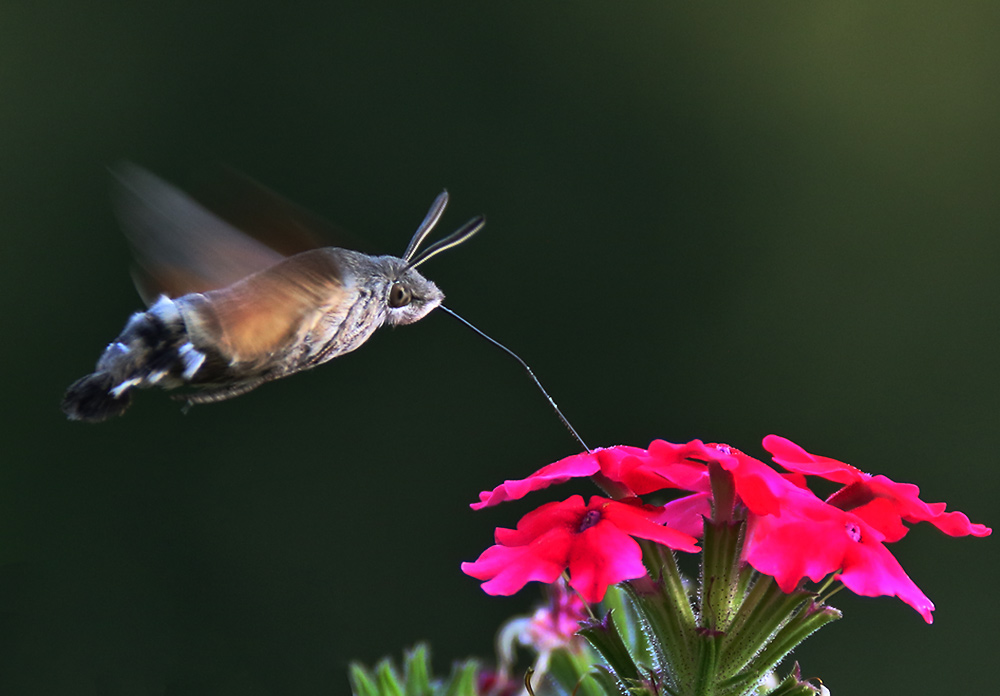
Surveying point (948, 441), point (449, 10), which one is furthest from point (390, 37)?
point (948, 441)

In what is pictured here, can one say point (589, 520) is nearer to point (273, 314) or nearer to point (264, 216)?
point (273, 314)

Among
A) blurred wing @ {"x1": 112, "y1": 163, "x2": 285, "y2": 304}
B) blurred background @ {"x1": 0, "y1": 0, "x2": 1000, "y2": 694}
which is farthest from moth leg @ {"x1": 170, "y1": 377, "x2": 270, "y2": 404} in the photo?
blurred background @ {"x1": 0, "y1": 0, "x2": 1000, "y2": 694}

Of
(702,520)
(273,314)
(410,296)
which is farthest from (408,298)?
(702,520)

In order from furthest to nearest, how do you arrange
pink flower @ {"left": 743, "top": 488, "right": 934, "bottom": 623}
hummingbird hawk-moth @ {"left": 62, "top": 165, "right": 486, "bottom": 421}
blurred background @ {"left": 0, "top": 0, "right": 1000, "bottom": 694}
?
blurred background @ {"left": 0, "top": 0, "right": 1000, "bottom": 694} → hummingbird hawk-moth @ {"left": 62, "top": 165, "right": 486, "bottom": 421} → pink flower @ {"left": 743, "top": 488, "right": 934, "bottom": 623}

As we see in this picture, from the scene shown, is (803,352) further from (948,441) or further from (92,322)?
(92,322)

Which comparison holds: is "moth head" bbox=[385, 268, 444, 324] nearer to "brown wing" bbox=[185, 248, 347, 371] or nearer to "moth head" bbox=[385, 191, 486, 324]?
"moth head" bbox=[385, 191, 486, 324]

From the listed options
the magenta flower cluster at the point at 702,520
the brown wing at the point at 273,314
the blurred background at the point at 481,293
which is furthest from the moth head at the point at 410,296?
the blurred background at the point at 481,293

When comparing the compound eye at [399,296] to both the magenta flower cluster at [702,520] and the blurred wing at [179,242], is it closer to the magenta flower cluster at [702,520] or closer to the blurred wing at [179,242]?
the blurred wing at [179,242]

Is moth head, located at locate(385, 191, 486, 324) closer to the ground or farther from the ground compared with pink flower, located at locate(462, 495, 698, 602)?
farther from the ground
